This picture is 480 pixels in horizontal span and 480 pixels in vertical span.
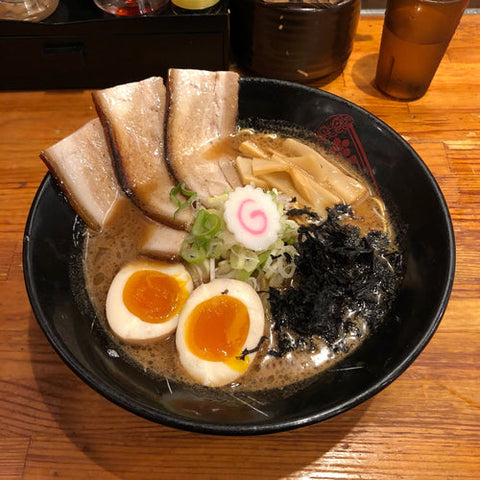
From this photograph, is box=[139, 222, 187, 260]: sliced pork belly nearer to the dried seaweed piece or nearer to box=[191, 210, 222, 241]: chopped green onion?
box=[191, 210, 222, 241]: chopped green onion

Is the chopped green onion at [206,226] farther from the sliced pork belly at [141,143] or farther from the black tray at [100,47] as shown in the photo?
the black tray at [100,47]

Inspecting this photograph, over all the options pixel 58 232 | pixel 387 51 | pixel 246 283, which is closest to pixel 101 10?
pixel 58 232

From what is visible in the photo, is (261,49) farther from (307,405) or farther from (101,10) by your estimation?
(307,405)

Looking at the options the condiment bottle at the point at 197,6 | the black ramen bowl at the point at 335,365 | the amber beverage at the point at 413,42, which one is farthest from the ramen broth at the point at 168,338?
the condiment bottle at the point at 197,6

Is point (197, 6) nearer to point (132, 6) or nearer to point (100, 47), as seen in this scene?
point (132, 6)

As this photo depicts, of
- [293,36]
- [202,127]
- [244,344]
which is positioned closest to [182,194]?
[202,127]

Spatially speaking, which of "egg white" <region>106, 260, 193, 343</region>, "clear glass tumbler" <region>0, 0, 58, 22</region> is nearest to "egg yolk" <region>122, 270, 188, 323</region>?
"egg white" <region>106, 260, 193, 343</region>
